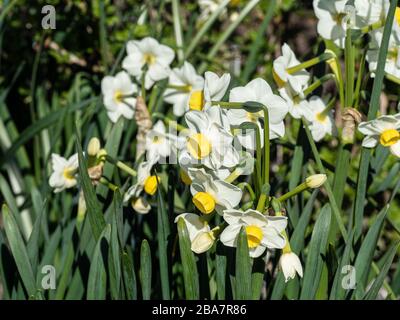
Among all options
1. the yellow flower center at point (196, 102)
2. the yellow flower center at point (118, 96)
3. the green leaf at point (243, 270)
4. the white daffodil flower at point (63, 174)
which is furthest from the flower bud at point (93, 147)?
the green leaf at point (243, 270)

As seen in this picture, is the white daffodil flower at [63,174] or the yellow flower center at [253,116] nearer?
the yellow flower center at [253,116]

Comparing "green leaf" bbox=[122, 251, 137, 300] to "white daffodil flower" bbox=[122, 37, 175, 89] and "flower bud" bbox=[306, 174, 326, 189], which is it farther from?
"white daffodil flower" bbox=[122, 37, 175, 89]

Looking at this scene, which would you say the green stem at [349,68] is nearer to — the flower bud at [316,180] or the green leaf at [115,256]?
the flower bud at [316,180]

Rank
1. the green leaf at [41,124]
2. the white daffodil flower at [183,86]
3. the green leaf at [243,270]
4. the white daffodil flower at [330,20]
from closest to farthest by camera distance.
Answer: the green leaf at [243,270]
the white daffodil flower at [330,20]
the white daffodil flower at [183,86]
the green leaf at [41,124]

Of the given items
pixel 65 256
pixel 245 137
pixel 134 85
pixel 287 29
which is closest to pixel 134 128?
pixel 134 85

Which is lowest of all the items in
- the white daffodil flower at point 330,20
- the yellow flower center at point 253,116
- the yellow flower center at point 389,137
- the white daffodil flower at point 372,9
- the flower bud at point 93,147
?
the flower bud at point 93,147

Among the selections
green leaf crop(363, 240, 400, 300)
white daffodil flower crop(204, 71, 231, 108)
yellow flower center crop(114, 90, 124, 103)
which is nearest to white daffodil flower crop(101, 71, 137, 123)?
yellow flower center crop(114, 90, 124, 103)

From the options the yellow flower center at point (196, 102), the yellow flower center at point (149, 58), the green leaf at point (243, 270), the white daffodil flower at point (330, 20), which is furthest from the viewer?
the yellow flower center at point (149, 58)

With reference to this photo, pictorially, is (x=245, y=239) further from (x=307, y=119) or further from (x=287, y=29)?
(x=287, y=29)
